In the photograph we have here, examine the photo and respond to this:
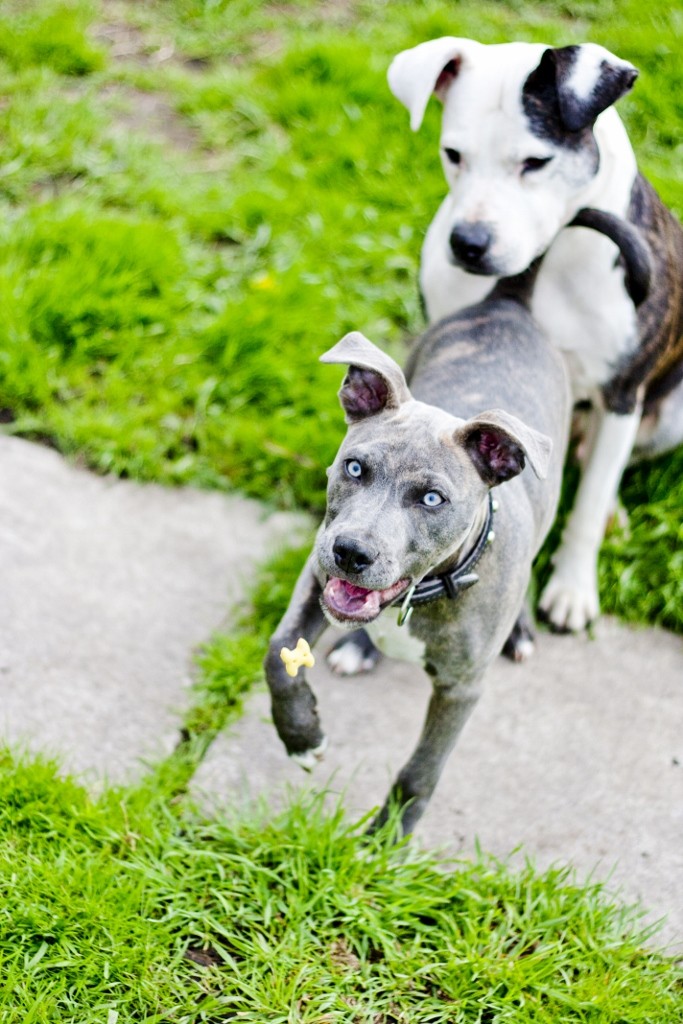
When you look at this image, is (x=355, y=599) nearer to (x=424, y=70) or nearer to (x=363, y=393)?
(x=363, y=393)

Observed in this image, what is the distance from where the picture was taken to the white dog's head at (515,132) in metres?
3.41

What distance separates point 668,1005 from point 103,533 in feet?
7.78

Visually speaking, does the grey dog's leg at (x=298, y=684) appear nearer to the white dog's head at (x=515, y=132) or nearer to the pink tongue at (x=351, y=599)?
the pink tongue at (x=351, y=599)

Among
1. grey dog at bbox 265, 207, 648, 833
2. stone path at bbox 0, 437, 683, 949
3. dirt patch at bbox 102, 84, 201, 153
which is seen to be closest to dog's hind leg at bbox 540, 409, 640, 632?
stone path at bbox 0, 437, 683, 949

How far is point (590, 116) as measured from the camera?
3.42 meters

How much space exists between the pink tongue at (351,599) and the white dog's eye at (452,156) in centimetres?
164

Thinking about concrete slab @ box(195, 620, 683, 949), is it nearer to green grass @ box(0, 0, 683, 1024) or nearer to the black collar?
green grass @ box(0, 0, 683, 1024)

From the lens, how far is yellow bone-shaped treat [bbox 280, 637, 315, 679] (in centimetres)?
289

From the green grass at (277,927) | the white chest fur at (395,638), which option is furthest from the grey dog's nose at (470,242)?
the green grass at (277,927)

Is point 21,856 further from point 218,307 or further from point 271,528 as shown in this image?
point 218,307

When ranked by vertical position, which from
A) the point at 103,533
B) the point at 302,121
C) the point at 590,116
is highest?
the point at 590,116

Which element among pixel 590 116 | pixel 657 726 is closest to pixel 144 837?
pixel 657 726

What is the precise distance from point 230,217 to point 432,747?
3.07 metres

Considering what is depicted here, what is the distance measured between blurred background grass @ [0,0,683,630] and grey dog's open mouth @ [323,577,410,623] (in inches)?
64.0
